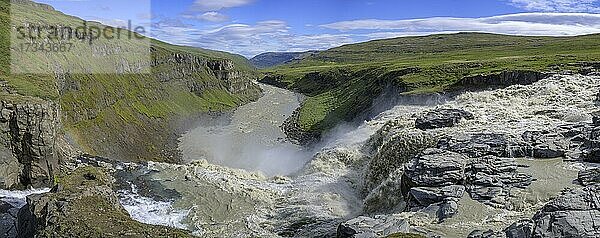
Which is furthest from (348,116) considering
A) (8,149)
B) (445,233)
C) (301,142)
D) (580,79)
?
(445,233)

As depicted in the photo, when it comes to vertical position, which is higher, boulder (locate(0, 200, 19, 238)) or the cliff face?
the cliff face

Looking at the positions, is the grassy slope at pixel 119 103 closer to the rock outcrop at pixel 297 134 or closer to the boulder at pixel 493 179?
the rock outcrop at pixel 297 134

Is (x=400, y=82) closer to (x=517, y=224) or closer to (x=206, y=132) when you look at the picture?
(x=206, y=132)

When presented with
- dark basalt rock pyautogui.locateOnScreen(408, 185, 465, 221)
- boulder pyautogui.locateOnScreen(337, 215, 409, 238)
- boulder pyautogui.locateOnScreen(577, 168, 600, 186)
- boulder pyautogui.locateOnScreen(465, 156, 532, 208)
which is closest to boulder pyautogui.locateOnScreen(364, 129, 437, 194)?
boulder pyautogui.locateOnScreen(465, 156, 532, 208)

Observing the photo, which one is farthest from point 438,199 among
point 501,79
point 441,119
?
point 501,79

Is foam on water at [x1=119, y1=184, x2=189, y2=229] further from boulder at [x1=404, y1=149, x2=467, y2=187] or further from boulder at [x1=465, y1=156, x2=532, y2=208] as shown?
boulder at [x1=465, y1=156, x2=532, y2=208]

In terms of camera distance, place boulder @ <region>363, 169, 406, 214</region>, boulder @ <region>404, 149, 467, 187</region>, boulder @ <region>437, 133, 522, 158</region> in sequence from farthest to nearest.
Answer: boulder @ <region>363, 169, 406, 214</region>, boulder @ <region>437, 133, 522, 158</region>, boulder @ <region>404, 149, 467, 187</region>
